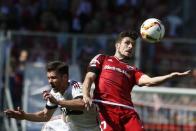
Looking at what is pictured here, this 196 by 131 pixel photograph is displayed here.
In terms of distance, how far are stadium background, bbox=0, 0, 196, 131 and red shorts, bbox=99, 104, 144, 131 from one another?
4.18m

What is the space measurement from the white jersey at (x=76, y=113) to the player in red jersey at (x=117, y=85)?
6.6 inches

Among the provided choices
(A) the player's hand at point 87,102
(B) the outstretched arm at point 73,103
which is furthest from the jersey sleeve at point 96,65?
(A) the player's hand at point 87,102

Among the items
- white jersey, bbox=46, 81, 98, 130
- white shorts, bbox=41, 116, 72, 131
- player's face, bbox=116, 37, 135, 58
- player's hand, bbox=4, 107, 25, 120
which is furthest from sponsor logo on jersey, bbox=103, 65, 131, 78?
A: player's hand, bbox=4, 107, 25, 120

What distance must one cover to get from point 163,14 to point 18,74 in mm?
5727

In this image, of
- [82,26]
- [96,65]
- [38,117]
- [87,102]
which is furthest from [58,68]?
[82,26]

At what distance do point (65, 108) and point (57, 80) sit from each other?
0.42 m

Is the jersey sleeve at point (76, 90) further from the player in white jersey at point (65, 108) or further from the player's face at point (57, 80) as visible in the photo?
the player's face at point (57, 80)

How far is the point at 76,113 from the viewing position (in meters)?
10.7

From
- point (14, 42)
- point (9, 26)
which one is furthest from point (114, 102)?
point (9, 26)

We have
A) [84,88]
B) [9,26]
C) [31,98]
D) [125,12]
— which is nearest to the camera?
[84,88]

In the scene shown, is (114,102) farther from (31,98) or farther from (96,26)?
(96,26)

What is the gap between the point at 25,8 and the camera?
820 inches

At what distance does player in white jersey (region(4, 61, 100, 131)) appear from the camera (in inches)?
408

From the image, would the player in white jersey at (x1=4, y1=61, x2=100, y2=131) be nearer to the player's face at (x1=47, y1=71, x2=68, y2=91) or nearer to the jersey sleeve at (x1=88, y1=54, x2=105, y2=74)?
Result: the player's face at (x1=47, y1=71, x2=68, y2=91)
